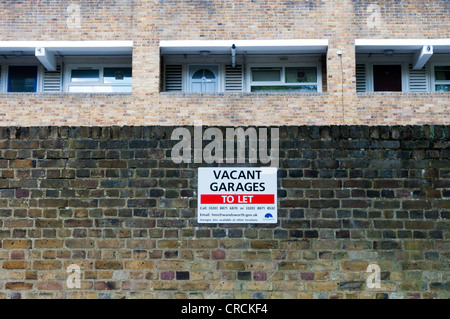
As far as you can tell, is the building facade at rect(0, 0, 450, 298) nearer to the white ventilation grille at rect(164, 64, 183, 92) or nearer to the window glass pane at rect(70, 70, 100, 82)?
the white ventilation grille at rect(164, 64, 183, 92)

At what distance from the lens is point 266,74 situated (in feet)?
45.3

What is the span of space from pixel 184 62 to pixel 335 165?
31.4ft

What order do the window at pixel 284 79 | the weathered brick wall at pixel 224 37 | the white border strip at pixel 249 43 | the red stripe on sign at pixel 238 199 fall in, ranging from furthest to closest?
the window at pixel 284 79
the white border strip at pixel 249 43
the weathered brick wall at pixel 224 37
the red stripe on sign at pixel 238 199

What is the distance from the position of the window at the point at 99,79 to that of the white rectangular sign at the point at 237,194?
945cm

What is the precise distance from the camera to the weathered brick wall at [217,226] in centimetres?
480

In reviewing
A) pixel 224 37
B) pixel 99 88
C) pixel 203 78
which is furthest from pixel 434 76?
pixel 99 88

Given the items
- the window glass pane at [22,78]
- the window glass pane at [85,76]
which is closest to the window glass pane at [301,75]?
the window glass pane at [85,76]

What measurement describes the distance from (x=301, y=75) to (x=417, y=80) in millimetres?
3328

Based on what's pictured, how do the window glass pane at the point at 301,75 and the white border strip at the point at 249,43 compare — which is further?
the window glass pane at the point at 301,75

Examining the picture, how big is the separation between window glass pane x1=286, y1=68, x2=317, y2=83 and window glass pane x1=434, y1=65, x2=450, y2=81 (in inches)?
139

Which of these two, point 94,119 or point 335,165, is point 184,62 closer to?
point 94,119

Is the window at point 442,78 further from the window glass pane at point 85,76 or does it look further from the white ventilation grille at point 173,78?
the window glass pane at point 85,76

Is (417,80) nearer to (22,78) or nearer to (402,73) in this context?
(402,73)
